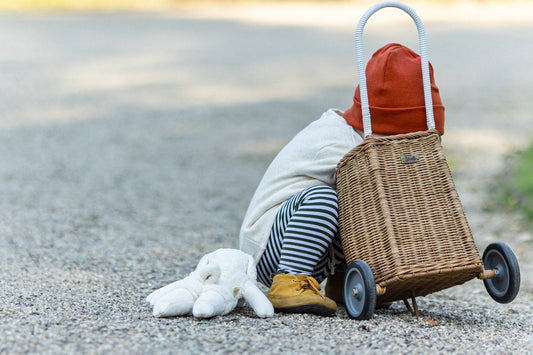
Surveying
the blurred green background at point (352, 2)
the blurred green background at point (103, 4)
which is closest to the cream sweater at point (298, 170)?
the blurred green background at point (352, 2)

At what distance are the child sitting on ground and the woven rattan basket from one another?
93 millimetres

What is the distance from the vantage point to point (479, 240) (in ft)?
15.0

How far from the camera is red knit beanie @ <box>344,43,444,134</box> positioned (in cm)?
266

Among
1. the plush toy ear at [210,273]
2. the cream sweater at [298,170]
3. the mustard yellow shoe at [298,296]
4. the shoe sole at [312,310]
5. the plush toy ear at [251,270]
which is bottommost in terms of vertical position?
the shoe sole at [312,310]

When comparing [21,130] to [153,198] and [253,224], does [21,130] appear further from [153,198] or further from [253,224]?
[253,224]

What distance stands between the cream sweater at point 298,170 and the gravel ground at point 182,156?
44 centimetres

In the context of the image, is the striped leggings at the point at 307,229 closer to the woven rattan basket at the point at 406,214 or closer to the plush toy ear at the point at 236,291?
the woven rattan basket at the point at 406,214

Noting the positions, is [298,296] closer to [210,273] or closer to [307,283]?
[307,283]

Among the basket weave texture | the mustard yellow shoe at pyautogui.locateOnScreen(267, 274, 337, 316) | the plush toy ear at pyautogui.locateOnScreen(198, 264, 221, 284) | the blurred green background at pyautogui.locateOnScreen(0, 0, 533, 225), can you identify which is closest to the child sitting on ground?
the mustard yellow shoe at pyautogui.locateOnScreen(267, 274, 337, 316)

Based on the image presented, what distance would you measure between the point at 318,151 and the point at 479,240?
2.26 metres

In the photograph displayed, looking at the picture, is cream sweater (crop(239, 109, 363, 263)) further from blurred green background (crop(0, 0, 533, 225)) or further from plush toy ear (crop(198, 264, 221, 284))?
blurred green background (crop(0, 0, 533, 225))

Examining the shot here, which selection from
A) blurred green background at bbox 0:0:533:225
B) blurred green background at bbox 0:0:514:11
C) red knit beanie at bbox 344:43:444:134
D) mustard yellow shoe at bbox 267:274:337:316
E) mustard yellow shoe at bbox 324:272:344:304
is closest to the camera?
mustard yellow shoe at bbox 267:274:337:316

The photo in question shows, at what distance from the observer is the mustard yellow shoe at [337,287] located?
2996 mm

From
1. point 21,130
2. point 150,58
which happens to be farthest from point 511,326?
point 150,58
